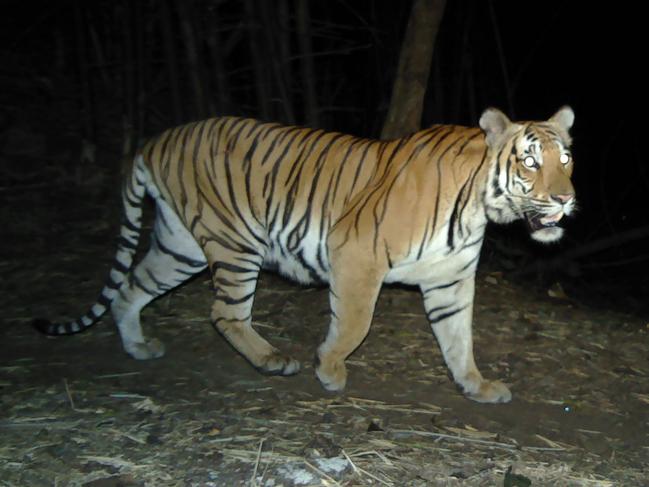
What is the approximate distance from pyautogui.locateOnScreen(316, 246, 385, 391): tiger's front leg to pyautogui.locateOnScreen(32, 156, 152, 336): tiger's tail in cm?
127

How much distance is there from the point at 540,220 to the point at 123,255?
228cm

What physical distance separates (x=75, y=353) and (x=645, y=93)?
32.8ft

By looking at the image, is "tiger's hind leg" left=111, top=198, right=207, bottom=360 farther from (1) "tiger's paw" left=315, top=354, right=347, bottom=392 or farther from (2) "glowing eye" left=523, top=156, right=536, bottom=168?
(2) "glowing eye" left=523, top=156, right=536, bottom=168

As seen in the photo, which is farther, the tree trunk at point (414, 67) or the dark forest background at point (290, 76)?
the dark forest background at point (290, 76)

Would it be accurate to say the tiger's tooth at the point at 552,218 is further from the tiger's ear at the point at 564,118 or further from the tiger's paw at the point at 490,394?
the tiger's paw at the point at 490,394

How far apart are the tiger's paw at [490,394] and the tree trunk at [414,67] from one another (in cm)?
209

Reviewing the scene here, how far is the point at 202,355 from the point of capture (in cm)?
466

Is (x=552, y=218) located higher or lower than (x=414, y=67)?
lower

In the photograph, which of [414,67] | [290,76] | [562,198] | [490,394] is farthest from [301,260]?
[290,76]

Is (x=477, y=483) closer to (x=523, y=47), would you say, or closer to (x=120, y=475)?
(x=120, y=475)

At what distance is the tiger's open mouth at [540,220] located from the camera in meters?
3.59

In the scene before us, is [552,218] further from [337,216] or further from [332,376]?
[332,376]

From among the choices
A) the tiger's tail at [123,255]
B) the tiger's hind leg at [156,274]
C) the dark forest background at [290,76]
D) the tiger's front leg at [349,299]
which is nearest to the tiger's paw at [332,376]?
the tiger's front leg at [349,299]

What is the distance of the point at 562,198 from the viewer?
3.46 meters
